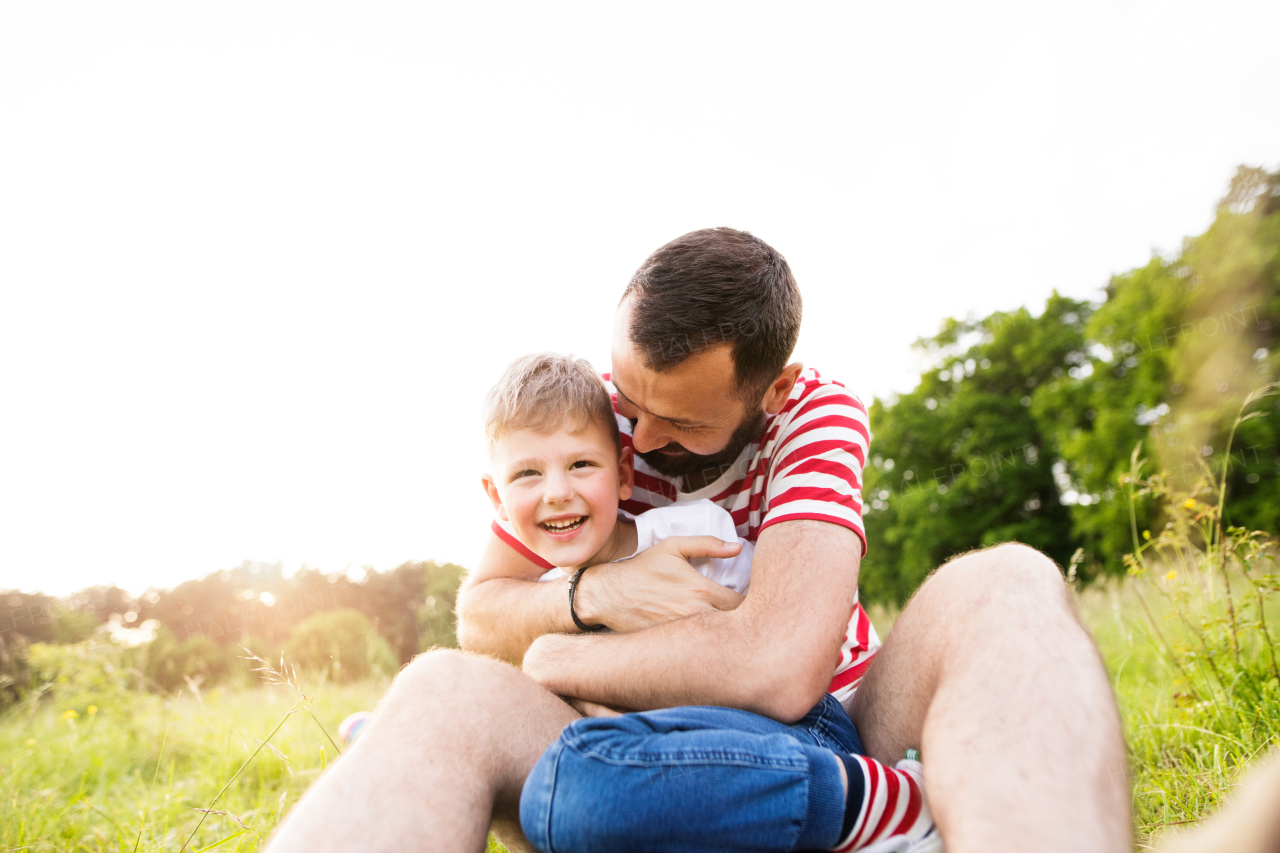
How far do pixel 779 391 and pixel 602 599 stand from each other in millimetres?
877

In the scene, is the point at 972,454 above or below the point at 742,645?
below

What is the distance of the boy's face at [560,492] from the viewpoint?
212 cm

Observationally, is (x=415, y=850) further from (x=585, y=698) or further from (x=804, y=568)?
(x=804, y=568)

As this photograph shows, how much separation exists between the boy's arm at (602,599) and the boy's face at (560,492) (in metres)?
0.14

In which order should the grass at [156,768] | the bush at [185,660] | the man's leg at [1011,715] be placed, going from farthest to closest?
the bush at [185,660] → the grass at [156,768] → the man's leg at [1011,715]

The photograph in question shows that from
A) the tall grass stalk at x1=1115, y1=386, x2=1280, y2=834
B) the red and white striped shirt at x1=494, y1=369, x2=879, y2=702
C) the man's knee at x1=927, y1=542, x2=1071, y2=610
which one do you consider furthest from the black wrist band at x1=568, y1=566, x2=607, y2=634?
the tall grass stalk at x1=1115, y1=386, x2=1280, y2=834

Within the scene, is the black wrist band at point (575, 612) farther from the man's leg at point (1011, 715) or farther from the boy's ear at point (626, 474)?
the man's leg at point (1011, 715)

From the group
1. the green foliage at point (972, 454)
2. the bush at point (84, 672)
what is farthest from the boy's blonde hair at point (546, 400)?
the green foliage at point (972, 454)

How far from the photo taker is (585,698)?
1696 mm

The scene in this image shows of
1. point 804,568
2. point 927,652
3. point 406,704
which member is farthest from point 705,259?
point 406,704

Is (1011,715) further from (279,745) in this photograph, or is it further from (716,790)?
(279,745)

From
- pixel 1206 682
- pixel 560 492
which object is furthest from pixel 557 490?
pixel 1206 682

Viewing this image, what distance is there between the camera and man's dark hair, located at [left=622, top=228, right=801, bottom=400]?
218 centimetres

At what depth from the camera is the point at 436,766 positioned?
1.33 metres
